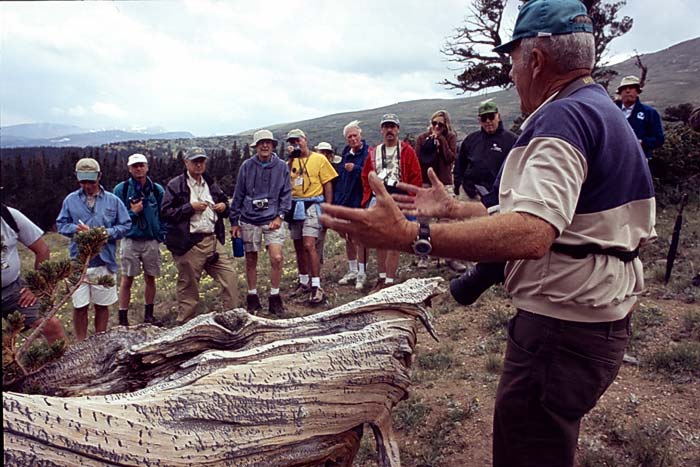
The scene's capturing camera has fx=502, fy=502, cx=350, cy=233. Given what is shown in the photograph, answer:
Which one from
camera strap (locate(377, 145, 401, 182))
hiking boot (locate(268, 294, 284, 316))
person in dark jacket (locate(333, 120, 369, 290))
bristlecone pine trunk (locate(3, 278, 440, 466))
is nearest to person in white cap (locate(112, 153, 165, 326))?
hiking boot (locate(268, 294, 284, 316))

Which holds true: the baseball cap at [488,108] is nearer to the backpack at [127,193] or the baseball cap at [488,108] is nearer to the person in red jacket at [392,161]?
the person in red jacket at [392,161]

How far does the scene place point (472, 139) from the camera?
7371mm

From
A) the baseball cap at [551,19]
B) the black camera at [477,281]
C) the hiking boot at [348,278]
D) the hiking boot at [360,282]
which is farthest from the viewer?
the hiking boot at [348,278]

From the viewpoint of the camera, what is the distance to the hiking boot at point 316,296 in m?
7.75

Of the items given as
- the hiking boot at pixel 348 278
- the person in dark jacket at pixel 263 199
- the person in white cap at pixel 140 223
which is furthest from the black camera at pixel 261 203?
the hiking boot at pixel 348 278

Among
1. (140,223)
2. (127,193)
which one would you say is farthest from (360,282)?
(127,193)

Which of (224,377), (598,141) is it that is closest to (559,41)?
(598,141)

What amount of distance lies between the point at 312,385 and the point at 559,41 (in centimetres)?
195

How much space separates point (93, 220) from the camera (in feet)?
18.8

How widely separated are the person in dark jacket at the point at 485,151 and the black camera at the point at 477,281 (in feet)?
13.9

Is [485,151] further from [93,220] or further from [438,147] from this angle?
[93,220]

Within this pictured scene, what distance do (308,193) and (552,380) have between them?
5847mm

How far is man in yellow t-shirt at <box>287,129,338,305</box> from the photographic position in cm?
768

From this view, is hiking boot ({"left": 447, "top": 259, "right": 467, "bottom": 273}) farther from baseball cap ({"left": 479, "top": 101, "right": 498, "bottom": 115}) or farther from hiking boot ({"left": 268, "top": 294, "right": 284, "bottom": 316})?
hiking boot ({"left": 268, "top": 294, "right": 284, "bottom": 316})
